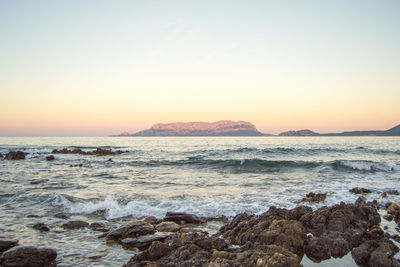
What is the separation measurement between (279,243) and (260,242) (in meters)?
0.40

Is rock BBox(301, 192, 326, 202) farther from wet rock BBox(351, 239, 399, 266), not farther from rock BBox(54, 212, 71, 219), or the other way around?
rock BBox(54, 212, 71, 219)

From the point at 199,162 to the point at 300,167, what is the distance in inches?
410

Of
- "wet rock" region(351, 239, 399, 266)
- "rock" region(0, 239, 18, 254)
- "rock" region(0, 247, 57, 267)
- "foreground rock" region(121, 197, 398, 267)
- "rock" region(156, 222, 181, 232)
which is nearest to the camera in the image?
"foreground rock" region(121, 197, 398, 267)

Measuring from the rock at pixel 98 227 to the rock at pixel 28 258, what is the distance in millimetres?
2181

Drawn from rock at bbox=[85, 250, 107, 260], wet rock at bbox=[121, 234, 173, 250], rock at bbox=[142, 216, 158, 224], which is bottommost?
Answer: rock at bbox=[142, 216, 158, 224]

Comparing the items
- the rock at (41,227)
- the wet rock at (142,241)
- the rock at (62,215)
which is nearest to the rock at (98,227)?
the rock at (41,227)

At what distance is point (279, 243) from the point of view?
542 centimetres

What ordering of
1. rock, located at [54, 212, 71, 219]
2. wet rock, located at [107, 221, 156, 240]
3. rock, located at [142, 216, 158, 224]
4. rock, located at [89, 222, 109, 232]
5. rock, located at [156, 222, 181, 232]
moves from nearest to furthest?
wet rock, located at [107, 221, 156, 240]
rock, located at [156, 222, 181, 232]
rock, located at [89, 222, 109, 232]
rock, located at [142, 216, 158, 224]
rock, located at [54, 212, 71, 219]

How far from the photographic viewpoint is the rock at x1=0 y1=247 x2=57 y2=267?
16.9 feet

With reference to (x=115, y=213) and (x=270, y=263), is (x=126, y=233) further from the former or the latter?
(x=270, y=263)

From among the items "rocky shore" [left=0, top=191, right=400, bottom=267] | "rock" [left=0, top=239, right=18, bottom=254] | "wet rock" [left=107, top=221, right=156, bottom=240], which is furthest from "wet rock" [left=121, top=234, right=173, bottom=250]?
"rock" [left=0, top=239, right=18, bottom=254]

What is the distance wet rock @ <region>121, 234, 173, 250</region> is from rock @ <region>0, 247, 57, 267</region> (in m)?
1.53

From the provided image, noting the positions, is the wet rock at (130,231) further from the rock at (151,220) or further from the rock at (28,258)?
the rock at (28,258)

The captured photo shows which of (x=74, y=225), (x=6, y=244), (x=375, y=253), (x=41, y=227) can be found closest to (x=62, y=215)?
(x=74, y=225)
